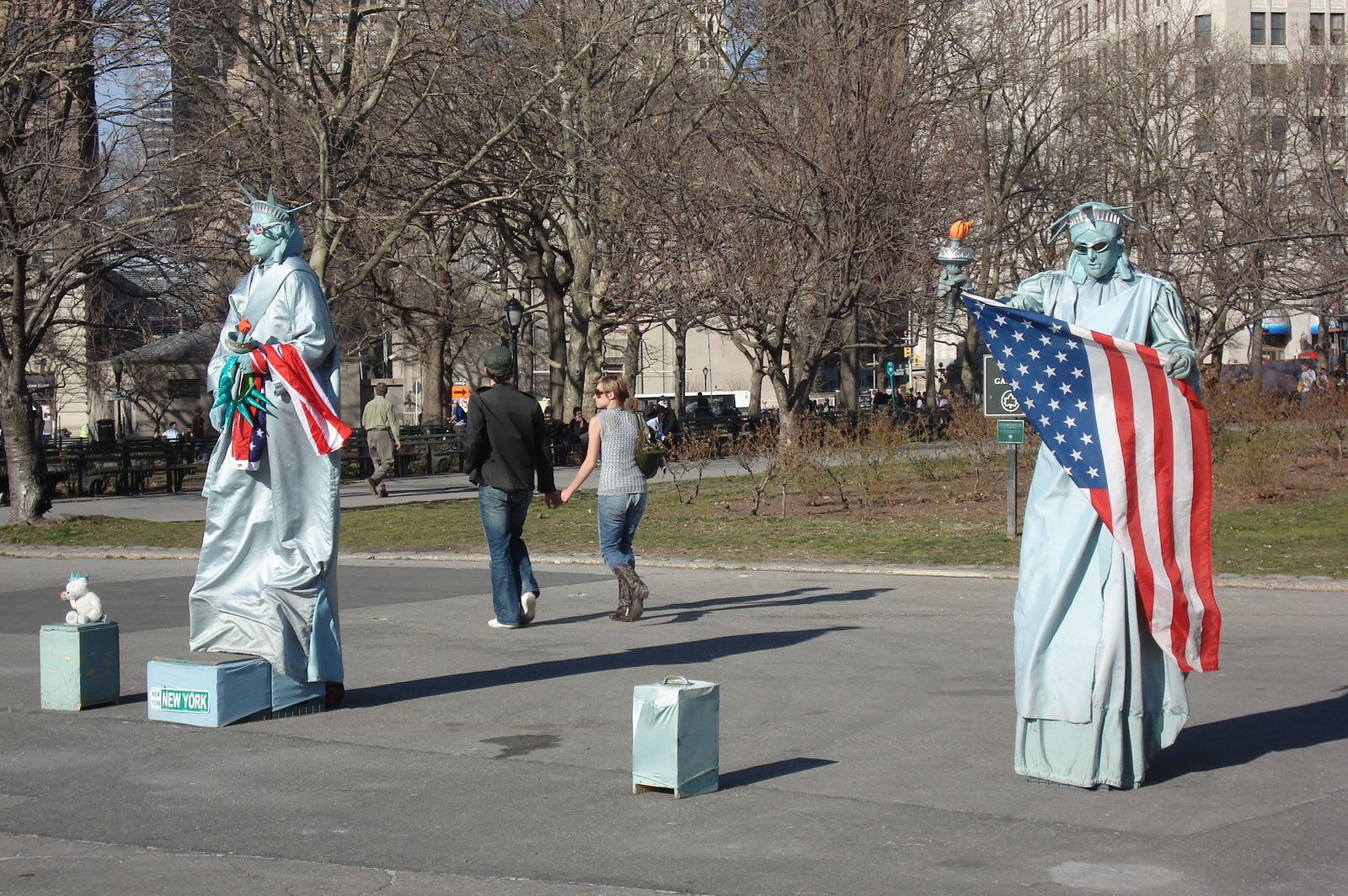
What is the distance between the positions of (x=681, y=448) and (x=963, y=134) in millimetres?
14755

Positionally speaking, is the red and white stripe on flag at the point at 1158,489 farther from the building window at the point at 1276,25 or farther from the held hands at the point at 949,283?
the building window at the point at 1276,25

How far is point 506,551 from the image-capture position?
32.8ft

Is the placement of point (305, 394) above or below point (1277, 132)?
below

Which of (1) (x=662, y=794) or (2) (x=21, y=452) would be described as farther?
(2) (x=21, y=452)

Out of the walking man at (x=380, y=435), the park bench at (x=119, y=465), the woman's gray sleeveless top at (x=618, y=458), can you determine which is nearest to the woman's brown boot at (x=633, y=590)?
the woman's gray sleeveless top at (x=618, y=458)

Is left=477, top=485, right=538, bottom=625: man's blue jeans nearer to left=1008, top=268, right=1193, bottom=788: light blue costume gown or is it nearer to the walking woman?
the walking woman

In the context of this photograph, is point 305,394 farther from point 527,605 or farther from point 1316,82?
point 1316,82

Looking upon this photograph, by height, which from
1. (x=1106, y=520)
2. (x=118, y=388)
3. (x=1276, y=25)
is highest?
(x=1276, y=25)

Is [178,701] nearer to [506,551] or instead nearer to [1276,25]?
[506,551]

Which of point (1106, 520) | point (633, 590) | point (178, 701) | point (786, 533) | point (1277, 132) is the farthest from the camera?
point (1277, 132)

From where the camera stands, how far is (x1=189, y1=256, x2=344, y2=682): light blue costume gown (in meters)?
6.86

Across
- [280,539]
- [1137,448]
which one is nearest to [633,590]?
[280,539]

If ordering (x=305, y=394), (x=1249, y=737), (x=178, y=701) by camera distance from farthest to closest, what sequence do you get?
(x=305, y=394)
(x=178, y=701)
(x=1249, y=737)

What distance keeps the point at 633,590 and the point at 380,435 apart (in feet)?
45.8
